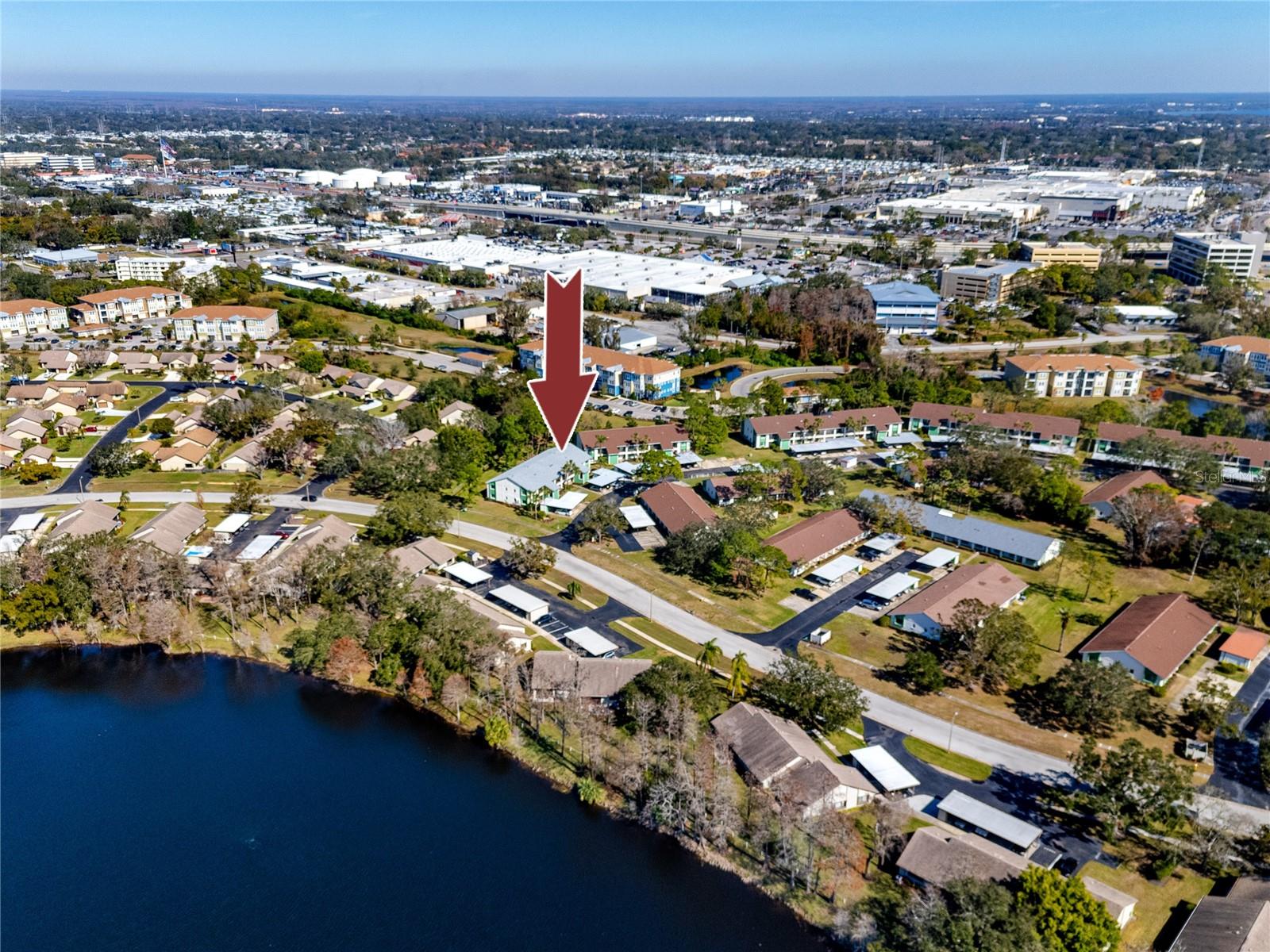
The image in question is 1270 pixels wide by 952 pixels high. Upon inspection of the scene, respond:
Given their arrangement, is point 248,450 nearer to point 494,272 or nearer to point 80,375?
point 80,375

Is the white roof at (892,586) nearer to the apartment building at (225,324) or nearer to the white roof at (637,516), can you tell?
the white roof at (637,516)

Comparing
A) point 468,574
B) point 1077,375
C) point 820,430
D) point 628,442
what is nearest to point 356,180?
point 628,442

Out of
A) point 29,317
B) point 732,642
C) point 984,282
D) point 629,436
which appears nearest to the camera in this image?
point 732,642

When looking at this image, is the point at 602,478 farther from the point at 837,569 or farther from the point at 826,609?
the point at 826,609

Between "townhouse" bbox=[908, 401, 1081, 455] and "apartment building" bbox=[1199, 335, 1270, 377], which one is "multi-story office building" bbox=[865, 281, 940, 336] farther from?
"townhouse" bbox=[908, 401, 1081, 455]

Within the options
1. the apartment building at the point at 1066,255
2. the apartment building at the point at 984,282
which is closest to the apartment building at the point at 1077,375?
the apartment building at the point at 984,282

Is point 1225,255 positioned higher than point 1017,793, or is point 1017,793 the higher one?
point 1225,255

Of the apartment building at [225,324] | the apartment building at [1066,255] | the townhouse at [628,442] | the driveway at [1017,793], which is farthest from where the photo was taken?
the apartment building at [1066,255]

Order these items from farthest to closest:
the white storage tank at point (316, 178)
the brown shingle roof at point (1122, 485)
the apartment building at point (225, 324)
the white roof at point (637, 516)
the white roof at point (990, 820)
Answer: the white storage tank at point (316, 178), the apartment building at point (225, 324), the brown shingle roof at point (1122, 485), the white roof at point (637, 516), the white roof at point (990, 820)
